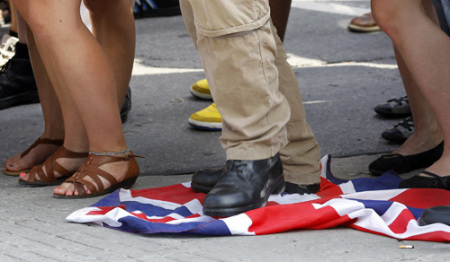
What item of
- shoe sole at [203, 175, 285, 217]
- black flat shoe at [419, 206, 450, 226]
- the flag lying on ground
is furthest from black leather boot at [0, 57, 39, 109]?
black flat shoe at [419, 206, 450, 226]

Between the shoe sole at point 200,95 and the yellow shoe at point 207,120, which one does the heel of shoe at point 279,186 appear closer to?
the yellow shoe at point 207,120

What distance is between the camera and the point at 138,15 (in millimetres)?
6926

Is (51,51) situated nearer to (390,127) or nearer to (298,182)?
(298,182)

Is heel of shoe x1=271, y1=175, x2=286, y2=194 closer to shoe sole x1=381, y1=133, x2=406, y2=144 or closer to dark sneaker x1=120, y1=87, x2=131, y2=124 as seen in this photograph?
shoe sole x1=381, y1=133, x2=406, y2=144

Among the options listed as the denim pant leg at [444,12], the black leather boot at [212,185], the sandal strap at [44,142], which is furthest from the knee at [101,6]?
the denim pant leg at [444,12]

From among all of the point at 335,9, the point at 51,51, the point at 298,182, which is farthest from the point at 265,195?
the point at 335,9

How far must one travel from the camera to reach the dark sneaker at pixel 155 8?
22.7ft

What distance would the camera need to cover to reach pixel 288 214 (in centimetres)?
212

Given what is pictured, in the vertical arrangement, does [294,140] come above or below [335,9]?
above

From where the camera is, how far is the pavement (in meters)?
1.93

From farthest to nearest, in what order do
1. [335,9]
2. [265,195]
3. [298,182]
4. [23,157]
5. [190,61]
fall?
1. [335,9]
2. [190,61]
3. [23,157]
4. [298,182]
5. [265,195]

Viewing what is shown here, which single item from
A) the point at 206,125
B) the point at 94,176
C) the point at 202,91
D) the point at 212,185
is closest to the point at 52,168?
the point at 94,176

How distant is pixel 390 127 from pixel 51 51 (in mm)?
1555

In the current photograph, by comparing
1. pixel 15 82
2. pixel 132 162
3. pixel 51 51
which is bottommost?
pixel 15 82
